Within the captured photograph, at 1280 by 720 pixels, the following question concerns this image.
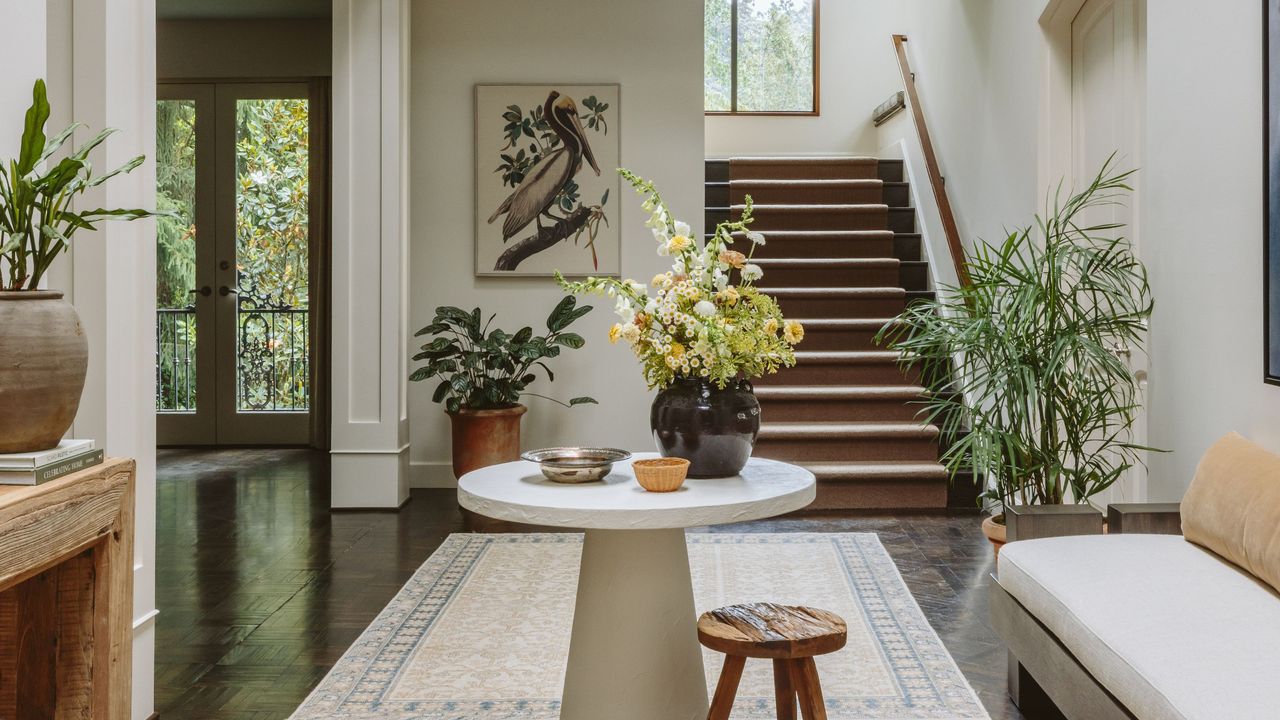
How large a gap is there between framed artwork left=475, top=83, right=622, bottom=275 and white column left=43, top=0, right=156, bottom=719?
10.1 feet

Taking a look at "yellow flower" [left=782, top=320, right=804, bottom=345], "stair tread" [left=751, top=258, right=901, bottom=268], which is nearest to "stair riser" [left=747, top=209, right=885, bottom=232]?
"stair tread" [left=751, top=258, right=901, bottom=268]

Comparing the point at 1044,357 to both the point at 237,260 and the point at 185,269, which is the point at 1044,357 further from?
the point at 185,269

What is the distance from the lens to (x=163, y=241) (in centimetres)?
745

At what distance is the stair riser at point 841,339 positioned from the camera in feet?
20.7

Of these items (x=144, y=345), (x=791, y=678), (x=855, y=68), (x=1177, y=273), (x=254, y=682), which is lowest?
(x=254, y=682)

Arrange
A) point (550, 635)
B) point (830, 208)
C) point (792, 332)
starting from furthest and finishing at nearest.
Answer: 1. point (830, 208)
2. point (550, 635)
3. point (792, 332)

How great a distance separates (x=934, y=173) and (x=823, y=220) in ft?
3.88

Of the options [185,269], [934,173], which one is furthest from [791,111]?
[185,269]

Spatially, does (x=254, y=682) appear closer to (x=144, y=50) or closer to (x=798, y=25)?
(x=144, y=50)

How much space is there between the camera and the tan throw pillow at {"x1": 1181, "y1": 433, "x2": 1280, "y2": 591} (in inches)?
82.8

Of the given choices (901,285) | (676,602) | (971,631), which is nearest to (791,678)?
(676,602)

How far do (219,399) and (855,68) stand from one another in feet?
20.2

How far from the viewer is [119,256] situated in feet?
8.01

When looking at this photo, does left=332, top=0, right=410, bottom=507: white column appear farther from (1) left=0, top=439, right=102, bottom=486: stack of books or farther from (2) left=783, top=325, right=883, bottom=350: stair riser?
(1) left=0, top=439, right=102, bottom=486: stack of books
